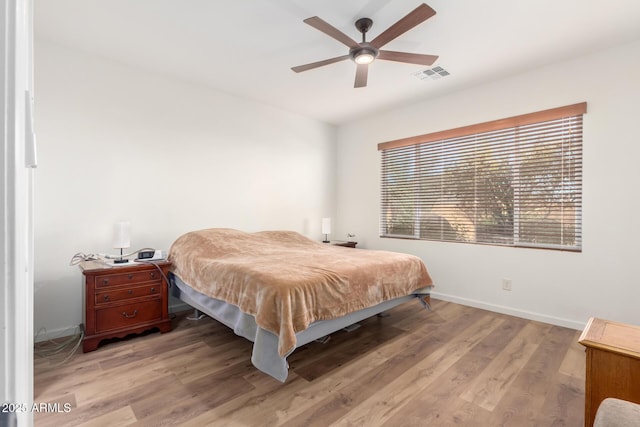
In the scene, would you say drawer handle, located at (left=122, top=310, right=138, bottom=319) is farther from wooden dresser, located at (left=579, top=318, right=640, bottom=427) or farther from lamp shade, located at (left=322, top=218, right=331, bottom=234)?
wooden dresser, located at (left=579, top=318, right=640, bottom=427)

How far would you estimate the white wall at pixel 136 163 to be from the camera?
2707mm

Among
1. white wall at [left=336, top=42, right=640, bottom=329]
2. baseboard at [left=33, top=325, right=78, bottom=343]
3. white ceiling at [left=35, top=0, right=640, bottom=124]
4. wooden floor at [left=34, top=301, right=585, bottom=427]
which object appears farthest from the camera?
white wall at [left=336, top=42, right=640, bottom=329]

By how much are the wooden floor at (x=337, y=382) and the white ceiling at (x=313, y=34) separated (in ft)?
8.68

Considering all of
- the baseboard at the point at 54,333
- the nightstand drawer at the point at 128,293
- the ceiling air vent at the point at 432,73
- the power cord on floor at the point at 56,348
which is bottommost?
the power cord on floor at the point at 56,348

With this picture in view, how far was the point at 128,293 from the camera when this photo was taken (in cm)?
266

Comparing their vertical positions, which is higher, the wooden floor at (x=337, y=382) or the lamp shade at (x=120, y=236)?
the lamp shade at (x=120, y=236)

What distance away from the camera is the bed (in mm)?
1920

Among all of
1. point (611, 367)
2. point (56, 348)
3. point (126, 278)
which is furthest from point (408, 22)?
point (56, 348)

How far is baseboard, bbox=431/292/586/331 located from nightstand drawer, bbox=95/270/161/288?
3351mm

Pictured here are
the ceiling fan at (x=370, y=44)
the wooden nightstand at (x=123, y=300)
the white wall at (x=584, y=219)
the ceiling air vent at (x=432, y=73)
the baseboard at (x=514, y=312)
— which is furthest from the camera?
the ceiling air vent at (x=432, y=73)

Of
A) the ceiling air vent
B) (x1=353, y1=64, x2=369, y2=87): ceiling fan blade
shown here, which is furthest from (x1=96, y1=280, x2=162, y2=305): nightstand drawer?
the ceiling air vent

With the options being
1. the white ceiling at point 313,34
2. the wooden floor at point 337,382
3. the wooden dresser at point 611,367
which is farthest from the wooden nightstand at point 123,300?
the wooden dresser at point 611,367

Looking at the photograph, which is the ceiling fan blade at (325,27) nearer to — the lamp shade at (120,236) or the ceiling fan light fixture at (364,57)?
the ceiling fan light fixture at (364,57)

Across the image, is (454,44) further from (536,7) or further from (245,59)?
(245,59)
